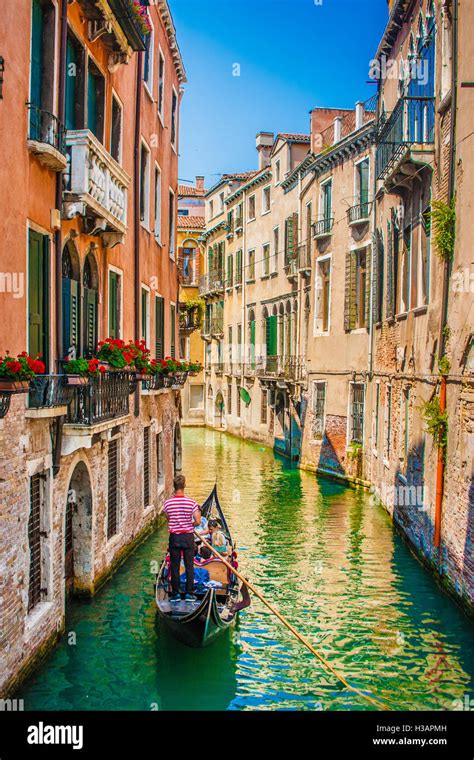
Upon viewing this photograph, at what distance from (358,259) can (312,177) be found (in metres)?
4.41

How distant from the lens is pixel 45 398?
7789 millimetres

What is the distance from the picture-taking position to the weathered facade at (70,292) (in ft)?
23.7

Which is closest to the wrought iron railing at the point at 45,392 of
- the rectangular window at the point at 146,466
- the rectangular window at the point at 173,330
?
the rectangular window at the point at 146,466

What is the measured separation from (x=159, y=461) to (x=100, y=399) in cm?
697

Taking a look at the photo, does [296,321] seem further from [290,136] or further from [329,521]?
[329,521]

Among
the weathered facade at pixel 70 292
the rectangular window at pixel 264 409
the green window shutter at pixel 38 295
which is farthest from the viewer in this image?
the rectangular window at pixel 264 409

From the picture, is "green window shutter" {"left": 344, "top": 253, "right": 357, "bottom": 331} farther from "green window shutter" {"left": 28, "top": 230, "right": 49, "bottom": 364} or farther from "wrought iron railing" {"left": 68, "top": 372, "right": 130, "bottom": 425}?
"green window shutter" {"left": 28, "top": 230, "right": 49, "bottom": 364}

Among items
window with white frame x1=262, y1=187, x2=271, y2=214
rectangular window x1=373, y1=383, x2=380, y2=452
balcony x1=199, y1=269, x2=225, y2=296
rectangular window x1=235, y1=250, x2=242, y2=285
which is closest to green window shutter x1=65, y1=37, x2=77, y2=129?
rectangular window x1=373, y1=383, x2=380, y2=452

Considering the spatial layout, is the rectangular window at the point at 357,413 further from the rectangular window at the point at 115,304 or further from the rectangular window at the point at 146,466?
the rectangular window at the point at 115,304

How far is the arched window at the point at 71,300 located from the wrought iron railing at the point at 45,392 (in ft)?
3.84

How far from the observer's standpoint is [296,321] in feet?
85.5

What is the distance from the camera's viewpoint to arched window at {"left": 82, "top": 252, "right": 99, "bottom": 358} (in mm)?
10390

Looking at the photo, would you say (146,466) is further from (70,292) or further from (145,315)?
(70,292)

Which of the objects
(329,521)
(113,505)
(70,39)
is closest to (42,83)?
(70,39)
